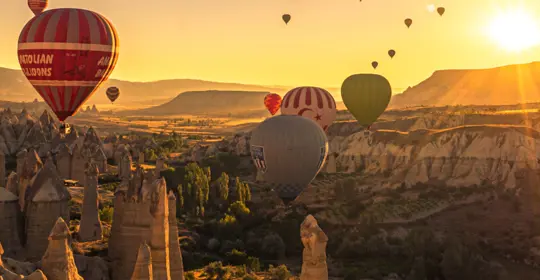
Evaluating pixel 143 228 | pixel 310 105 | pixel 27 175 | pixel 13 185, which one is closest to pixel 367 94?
pixel 310 105

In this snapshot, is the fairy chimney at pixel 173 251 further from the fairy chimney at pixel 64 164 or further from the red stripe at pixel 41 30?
the fairy chimney at pixel 64 164

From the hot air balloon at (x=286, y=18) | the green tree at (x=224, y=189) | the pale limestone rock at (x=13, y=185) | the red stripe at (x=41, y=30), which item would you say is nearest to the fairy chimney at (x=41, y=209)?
the pale limestone rock at (x=13, y=185)

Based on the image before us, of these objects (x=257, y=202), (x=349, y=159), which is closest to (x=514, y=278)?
(x=257, y=202)

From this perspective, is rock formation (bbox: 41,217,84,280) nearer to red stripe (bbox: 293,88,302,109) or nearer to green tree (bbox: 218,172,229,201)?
green tree (bbox: 218,172,229,201)

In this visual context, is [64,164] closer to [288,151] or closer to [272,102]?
[288,151]

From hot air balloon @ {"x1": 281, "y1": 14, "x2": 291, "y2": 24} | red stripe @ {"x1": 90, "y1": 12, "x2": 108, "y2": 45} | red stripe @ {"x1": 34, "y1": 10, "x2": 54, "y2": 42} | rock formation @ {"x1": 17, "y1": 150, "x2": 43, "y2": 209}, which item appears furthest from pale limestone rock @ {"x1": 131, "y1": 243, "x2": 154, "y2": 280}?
hot air balloon @ {"x1": 281, "y1": 14, "x2": 291, "y2": 24}

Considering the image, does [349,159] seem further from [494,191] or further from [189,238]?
[189,238]
